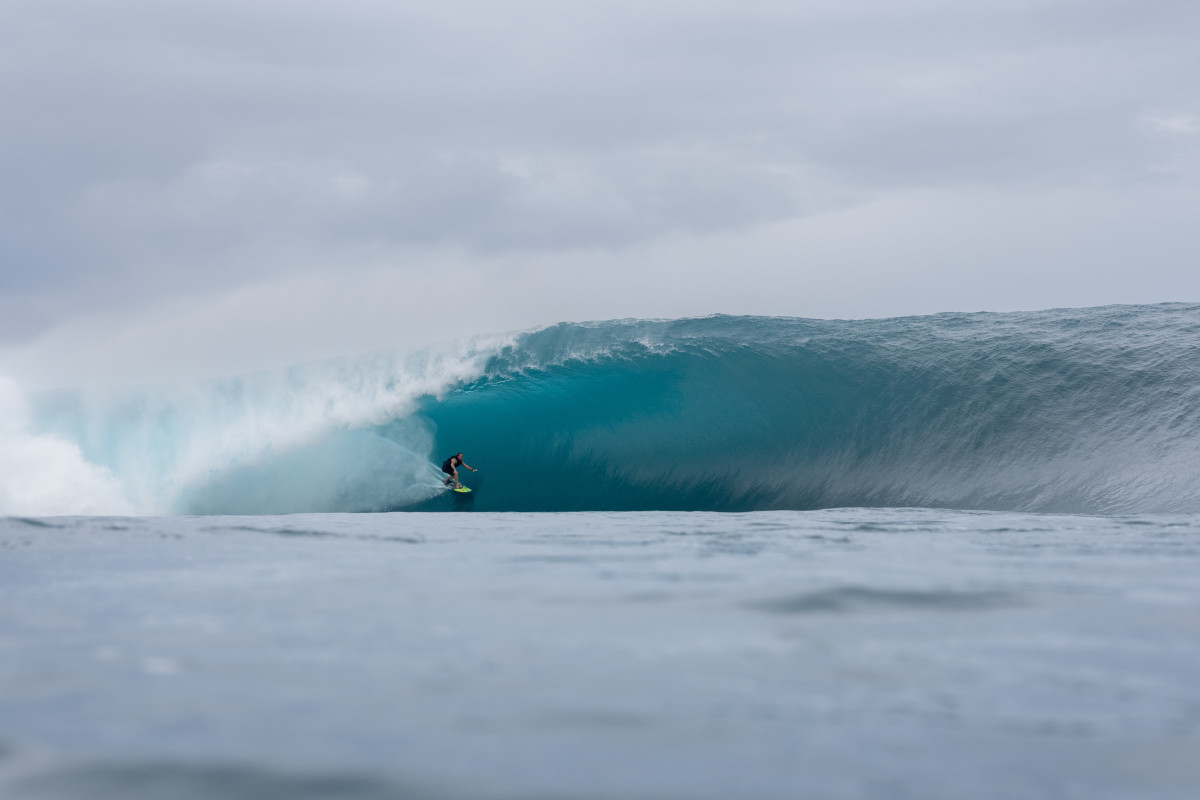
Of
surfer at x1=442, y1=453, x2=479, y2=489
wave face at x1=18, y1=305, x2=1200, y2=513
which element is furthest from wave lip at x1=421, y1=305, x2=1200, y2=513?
surfer at x1=442, y1=453, x2=479, y2=489

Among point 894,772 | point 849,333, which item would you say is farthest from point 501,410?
point 894,772

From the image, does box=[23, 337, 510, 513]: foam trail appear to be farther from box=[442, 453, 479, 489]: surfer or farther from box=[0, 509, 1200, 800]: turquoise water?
box=[0, 509, 1200, 800]: turquoise water

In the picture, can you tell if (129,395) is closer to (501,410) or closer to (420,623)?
(501,410)

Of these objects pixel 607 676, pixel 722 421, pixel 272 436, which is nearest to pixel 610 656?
pixel 607 676

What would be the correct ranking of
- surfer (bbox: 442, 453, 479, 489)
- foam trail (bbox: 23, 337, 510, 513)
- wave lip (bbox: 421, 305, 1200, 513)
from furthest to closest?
1. foam trail (bbox: 23, 337, 510, 513)
2. surfer (bbox: 442, 453, 479, 489)
3. wave lip (bbox: 421, 305, 1200, 513)

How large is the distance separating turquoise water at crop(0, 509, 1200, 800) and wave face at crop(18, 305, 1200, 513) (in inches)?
365

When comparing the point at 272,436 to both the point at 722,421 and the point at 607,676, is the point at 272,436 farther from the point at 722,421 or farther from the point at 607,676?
the point at 607,676

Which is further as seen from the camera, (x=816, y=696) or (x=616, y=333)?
(x=616, y=333)

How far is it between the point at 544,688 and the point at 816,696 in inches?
26.7

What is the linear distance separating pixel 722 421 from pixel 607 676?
14.6 meters

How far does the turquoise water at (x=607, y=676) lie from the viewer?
172 centimetres

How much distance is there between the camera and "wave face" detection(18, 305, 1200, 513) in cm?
1404

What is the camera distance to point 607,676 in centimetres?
253

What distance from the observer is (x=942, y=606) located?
3488 millimetres
